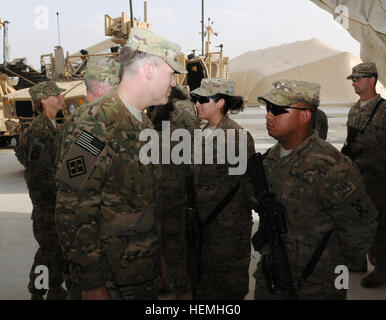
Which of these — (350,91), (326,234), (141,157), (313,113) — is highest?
(313,113)

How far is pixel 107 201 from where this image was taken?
5.04 ft

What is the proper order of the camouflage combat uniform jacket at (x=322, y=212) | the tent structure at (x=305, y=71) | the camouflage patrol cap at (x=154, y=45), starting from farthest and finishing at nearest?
the tent structure at (x=305, y=71) → the camouflage combat uniform jacket at (x=322, y=212) → the camouflage patrol cap at (x=154, y=45)

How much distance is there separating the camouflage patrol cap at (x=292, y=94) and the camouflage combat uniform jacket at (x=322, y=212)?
18 cm

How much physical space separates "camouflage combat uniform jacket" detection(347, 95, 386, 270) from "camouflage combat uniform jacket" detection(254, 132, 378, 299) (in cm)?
181

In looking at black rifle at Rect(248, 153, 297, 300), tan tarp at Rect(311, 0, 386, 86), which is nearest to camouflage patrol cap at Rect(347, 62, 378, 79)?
tan tarp at Rect(311, 0, 386, 86)

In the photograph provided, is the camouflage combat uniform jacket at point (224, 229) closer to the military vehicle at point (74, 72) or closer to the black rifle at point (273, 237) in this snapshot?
the black rifle at point (273, 237)

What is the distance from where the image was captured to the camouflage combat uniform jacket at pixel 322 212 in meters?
1.71

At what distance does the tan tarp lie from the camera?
3156 millimetres

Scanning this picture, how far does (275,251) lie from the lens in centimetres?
183

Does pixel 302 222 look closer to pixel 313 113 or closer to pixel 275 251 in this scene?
pixel 275 251

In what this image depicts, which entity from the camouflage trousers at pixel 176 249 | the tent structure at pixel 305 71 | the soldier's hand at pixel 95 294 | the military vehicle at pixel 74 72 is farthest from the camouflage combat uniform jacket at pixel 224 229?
the tent structure at pixel 305 71
